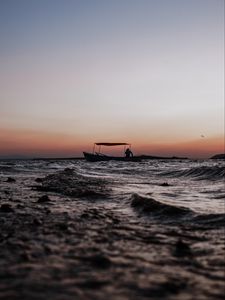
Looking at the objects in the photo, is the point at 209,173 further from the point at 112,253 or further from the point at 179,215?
the point at 112,253

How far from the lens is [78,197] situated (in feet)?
57.2

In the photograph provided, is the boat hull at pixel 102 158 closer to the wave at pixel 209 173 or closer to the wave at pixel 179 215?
the wave at pixel 209 173

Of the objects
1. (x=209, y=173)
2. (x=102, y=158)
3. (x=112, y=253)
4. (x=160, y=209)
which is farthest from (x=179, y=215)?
(x=102, y=158)

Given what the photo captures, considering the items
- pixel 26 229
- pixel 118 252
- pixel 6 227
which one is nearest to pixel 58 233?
pixel 26 229

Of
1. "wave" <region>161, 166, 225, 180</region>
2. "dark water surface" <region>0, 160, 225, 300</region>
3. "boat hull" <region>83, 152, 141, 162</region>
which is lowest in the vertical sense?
"dark water surface" <region>0, 160, 225, 300</region>

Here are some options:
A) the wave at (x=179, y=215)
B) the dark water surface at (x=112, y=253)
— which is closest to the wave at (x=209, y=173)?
the wave at (x=179, y=215)

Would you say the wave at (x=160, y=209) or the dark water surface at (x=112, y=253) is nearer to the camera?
the dark water surface at (x=112, y=253)

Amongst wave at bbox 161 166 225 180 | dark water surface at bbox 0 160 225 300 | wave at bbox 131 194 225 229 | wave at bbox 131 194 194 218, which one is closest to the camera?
dark water surface at bbox 0 160 225 300

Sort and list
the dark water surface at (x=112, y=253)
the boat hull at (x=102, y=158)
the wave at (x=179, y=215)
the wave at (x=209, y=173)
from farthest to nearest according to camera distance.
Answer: the boat hull at (x=102, y=158)
the wave at (x=209, y=173)
the wave at (x=179, y=215)
the dark water surface at (x=112, y=253)

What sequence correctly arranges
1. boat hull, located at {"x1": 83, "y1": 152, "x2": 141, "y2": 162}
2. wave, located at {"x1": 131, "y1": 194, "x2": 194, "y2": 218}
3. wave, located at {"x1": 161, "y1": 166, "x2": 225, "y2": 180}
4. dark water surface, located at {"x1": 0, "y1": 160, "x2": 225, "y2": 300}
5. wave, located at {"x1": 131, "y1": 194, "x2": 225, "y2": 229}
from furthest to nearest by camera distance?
1. boat hull, located at {"x1": 83, "y1": 152, "x2": 141, "y2": 162}
2. wave, located at {"x1": 161, "y1": 166, "x2": 225, "y2": 180}
3. wave, located at {"x1": 131, "y1": 194, "x2": 194, "y2": 218}
4. wave, located at {"x1": 131, "y1": 194, "x2": 225, "y2": 229}
5. dark water surface, located at {"x1": 0, "y1": 160, "x2": 225, "y2": 300}

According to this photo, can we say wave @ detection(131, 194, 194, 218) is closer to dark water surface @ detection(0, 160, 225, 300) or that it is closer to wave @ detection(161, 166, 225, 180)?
dark water surface @ detection(0, 160, 225, 300)

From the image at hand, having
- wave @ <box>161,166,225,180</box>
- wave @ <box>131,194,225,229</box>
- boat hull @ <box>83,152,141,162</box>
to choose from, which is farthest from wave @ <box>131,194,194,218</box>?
boat hull @ <box>83,152,141,162</box>

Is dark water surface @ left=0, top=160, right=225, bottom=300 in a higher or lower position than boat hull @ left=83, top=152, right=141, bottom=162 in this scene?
lower

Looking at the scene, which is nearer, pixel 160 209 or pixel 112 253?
pixel 112 253
